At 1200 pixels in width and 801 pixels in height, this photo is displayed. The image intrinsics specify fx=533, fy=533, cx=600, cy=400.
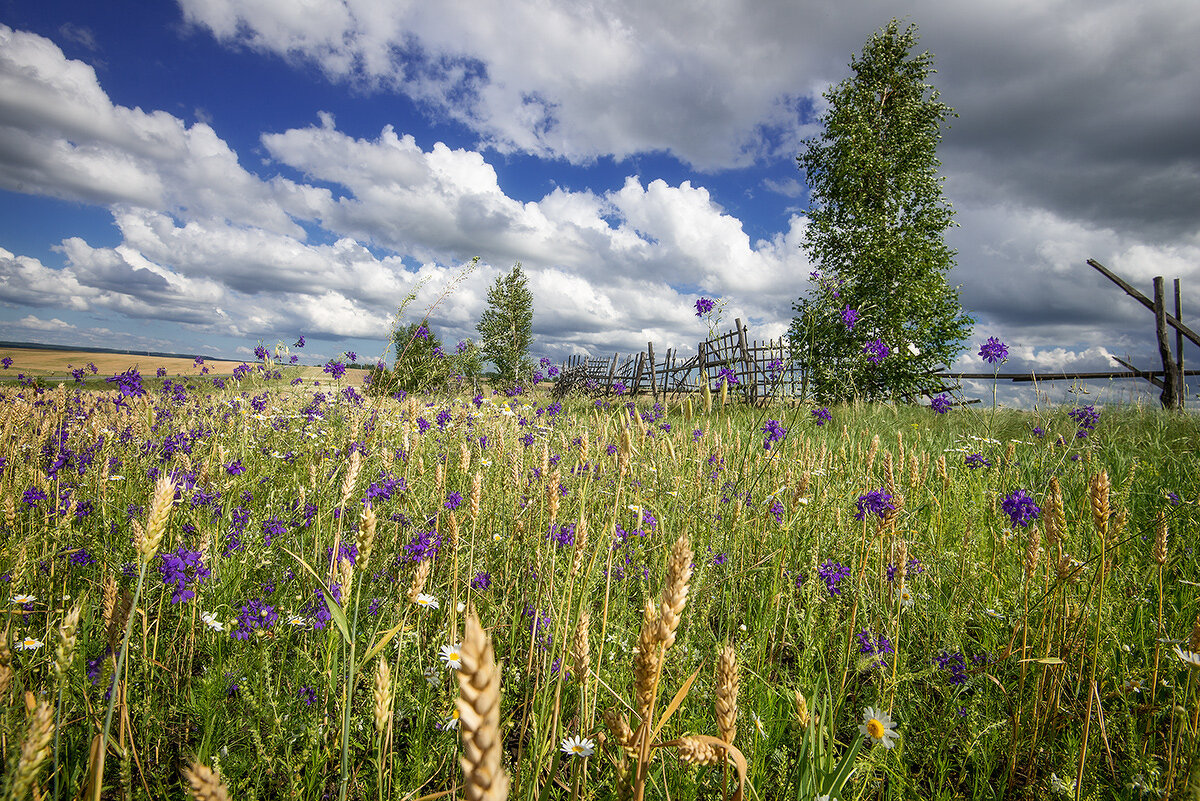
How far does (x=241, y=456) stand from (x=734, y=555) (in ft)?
11.6

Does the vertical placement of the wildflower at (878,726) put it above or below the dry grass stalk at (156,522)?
below

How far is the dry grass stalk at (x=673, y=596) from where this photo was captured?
716 millimetres

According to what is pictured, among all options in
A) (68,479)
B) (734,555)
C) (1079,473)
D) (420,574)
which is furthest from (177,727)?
(1079,473)

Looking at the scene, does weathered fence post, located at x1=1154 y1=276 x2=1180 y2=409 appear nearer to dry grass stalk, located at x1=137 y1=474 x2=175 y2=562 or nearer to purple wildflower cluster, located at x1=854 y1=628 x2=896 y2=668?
purple wildflower cluster, located at x1=854 y1=628 x2=896 y2=668

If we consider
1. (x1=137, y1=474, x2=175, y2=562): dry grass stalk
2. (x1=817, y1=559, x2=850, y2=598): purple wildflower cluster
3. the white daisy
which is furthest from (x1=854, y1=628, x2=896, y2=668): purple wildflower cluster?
(x1=137, y1=474, x2=175, y2=562): dry grass stalk

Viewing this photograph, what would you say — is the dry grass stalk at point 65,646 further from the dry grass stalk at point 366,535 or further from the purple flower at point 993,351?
the purple flower at point 993,351

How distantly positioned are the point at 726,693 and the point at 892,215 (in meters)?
21.0

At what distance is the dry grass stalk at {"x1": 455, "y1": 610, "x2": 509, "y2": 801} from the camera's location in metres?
0.31

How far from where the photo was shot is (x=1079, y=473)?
4.34 m

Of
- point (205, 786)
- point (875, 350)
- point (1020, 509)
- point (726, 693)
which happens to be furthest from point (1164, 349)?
point (205, 786)

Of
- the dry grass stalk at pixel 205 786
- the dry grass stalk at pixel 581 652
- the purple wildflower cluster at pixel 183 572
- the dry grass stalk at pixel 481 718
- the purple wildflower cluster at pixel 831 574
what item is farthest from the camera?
the purple wildflower cluster at pixel 831 574

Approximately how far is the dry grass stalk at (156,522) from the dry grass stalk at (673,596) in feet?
2.66

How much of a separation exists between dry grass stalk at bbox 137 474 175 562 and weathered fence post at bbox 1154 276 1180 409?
14937 mm

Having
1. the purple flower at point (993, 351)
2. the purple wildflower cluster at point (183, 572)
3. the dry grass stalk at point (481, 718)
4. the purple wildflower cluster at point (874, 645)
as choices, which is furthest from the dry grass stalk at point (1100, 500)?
the purple flower at point (993, 351)
